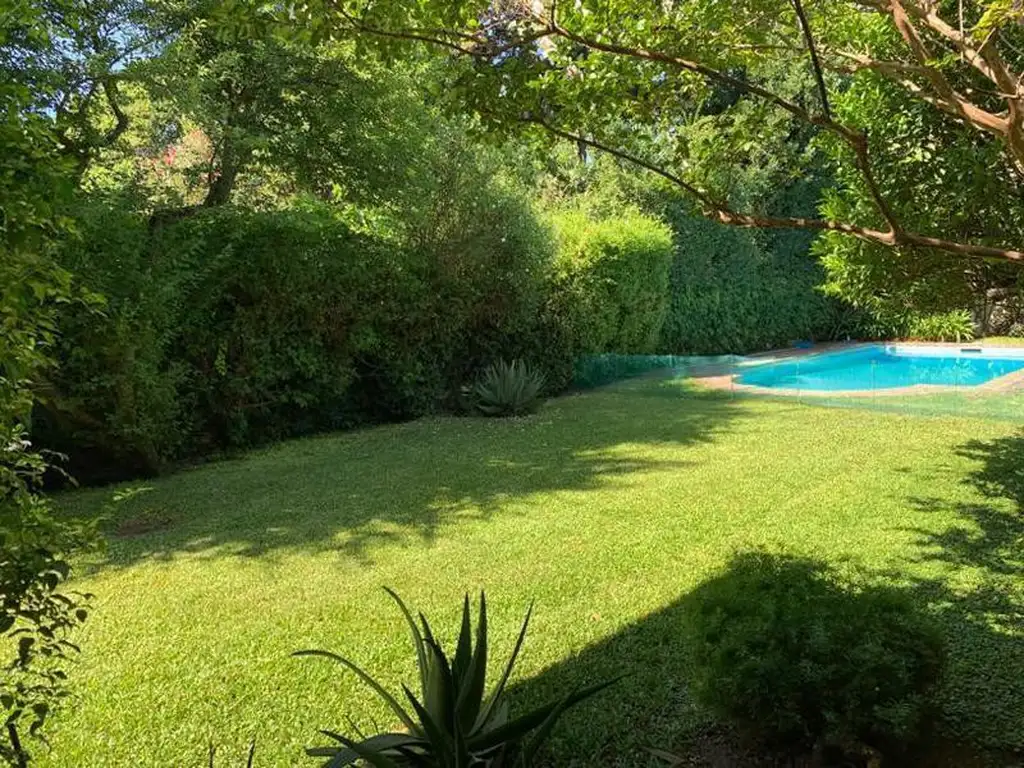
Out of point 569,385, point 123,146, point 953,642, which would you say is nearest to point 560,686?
point 953,642

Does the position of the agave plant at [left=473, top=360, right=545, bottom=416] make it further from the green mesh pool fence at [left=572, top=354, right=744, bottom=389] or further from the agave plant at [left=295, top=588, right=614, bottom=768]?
the agave plant at [left=295, top=588, right=614, bottom=768]

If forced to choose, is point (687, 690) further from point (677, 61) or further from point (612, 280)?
point (612, 280)

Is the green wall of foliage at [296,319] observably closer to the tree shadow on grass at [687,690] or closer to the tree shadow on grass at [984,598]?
the tree shadow on grass at [687,690]

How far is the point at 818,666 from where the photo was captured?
2.35m

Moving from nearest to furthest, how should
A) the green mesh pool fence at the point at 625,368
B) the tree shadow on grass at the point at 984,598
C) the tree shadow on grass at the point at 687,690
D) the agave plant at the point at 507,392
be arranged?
1. the tree shadow on grass at the point at 687,690
2. the tree shadow on grass at the point at 984,598
3. the agave plant at the point at 507,392
4. the green mesh pool fence at the point at 625,368

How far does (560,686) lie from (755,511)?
284 centimetres

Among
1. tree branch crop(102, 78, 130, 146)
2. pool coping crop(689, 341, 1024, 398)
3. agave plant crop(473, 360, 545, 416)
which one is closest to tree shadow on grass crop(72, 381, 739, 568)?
agave plant crop(473, 360, 545, 416)

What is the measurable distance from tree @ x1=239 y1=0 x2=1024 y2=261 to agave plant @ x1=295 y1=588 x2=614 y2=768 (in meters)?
2.05

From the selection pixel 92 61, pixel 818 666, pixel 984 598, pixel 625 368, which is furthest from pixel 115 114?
pixel 625 368

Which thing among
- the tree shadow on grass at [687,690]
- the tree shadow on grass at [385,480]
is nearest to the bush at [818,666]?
the tree shadow on grass at [687,690]

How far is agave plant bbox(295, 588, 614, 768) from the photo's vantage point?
227cm

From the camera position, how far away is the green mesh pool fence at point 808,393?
29.7ft

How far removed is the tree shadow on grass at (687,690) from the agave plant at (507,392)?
21.0 feet

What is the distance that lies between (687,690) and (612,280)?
10792 millimetres
